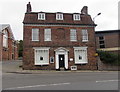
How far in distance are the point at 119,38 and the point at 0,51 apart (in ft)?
83.5

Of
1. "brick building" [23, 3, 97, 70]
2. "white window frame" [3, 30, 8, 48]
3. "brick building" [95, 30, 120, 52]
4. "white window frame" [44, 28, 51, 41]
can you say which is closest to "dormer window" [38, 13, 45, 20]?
"brick building" [23, 3, 97, 70]

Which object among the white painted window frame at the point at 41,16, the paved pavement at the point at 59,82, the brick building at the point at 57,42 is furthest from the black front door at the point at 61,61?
the paved pavement at the point at 59,82

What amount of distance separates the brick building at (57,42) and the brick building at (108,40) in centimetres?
811

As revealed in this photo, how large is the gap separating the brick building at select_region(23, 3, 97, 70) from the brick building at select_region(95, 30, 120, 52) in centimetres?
811

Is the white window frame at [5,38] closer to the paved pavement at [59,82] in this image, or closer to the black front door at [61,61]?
the black front door at [61,61]

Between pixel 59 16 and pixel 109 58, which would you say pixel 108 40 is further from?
pixel 59 16

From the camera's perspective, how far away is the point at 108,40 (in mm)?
34844

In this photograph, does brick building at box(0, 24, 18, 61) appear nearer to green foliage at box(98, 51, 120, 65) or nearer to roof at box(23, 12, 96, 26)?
roof at box(23, 12, 96, 26)

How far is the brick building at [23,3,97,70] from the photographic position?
2570 centimetres

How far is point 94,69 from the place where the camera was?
2695cm

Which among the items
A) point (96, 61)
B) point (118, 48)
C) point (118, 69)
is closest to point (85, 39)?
point (96, 61)

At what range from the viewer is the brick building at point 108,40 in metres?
34.2

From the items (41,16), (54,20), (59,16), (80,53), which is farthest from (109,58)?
(41,16)

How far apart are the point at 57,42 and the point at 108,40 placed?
43.6ft
